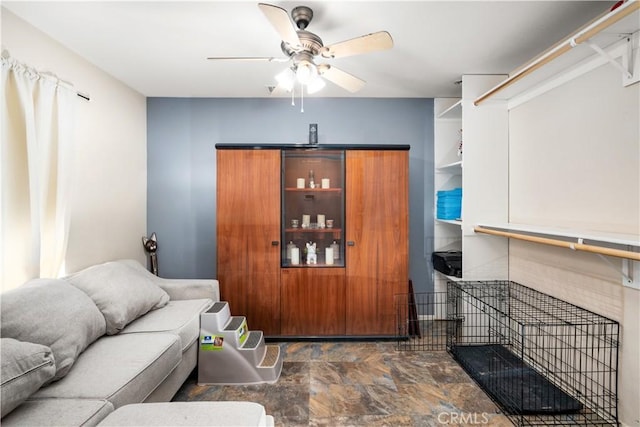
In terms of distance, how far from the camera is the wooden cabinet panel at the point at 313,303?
3039mm

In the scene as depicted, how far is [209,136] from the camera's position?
3.54 meters

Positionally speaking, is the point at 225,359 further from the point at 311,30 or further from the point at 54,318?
the point at 311,30

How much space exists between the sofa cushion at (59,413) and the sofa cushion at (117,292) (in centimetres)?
69

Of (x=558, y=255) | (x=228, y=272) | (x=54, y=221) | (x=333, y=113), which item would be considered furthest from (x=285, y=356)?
(x=333, y=113)

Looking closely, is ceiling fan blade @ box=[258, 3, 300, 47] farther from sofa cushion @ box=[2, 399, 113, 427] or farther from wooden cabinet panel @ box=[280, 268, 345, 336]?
wooden cabinet panel @ box=[280, 268, 345, 336]

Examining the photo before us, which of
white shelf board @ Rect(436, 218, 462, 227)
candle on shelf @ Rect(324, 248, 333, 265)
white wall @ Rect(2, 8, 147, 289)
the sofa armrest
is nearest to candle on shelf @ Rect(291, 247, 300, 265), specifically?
candle on shelf @ Rect(324, 248, 333, 265)

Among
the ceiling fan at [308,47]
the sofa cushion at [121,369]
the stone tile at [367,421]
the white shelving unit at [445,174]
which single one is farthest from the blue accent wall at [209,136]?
the stone tile at [367,421]

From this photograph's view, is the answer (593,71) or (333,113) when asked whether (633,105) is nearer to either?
(593,71)

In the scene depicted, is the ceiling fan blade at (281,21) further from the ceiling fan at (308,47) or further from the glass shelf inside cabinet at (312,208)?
the glass shelf inside cabinet at (312,208)

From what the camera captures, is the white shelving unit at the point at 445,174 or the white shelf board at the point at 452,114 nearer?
the white shelf board at the point at 452,114

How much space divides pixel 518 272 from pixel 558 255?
0.54 m

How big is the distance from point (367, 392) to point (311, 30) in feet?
8.22

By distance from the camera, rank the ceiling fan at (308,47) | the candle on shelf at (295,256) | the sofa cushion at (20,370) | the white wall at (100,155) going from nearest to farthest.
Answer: the sofa cushion at (20,370) < the ceiling fan at (308,47) < the white wall at (100,155) < the candle on shelf at (295,256)

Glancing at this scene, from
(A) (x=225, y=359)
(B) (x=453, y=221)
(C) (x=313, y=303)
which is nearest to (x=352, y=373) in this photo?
(C) (x=313, y=303)
